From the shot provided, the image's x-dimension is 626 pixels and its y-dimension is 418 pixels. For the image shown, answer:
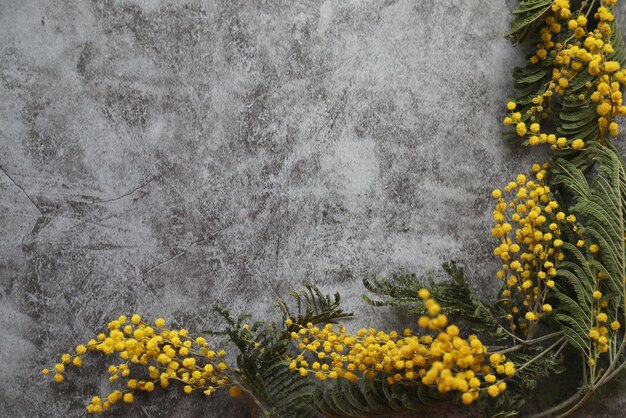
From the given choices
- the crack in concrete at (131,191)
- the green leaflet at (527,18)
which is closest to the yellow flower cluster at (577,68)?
the green leaflet at (527,18)

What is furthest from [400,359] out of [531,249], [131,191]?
[131,191]

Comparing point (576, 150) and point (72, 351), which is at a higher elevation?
point (576, 150)

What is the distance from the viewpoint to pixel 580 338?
1776 millimetres

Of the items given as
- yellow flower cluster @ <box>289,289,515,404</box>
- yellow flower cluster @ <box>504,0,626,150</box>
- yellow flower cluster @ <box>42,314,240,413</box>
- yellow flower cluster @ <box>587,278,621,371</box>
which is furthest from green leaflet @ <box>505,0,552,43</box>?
yellow flower cluster @ <box>42,314,240,413</box>

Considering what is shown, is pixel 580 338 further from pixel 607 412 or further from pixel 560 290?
pixel 607 412

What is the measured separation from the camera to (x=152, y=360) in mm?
1962

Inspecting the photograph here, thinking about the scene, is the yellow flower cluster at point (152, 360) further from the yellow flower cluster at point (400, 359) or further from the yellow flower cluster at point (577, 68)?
the yellow flower cluster at point (577, 68)

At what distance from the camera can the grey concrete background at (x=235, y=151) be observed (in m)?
1.98

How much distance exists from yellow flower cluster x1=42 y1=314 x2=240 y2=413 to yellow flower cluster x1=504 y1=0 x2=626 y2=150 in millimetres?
934

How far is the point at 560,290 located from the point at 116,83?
1.23 m

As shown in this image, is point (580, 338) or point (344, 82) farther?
point (344, 82)

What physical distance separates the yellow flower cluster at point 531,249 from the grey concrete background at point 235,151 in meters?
0.09

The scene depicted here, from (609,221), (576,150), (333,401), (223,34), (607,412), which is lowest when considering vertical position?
(607,412)

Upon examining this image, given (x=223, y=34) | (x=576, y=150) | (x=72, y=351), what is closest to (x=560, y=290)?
(x=576, y=150)
